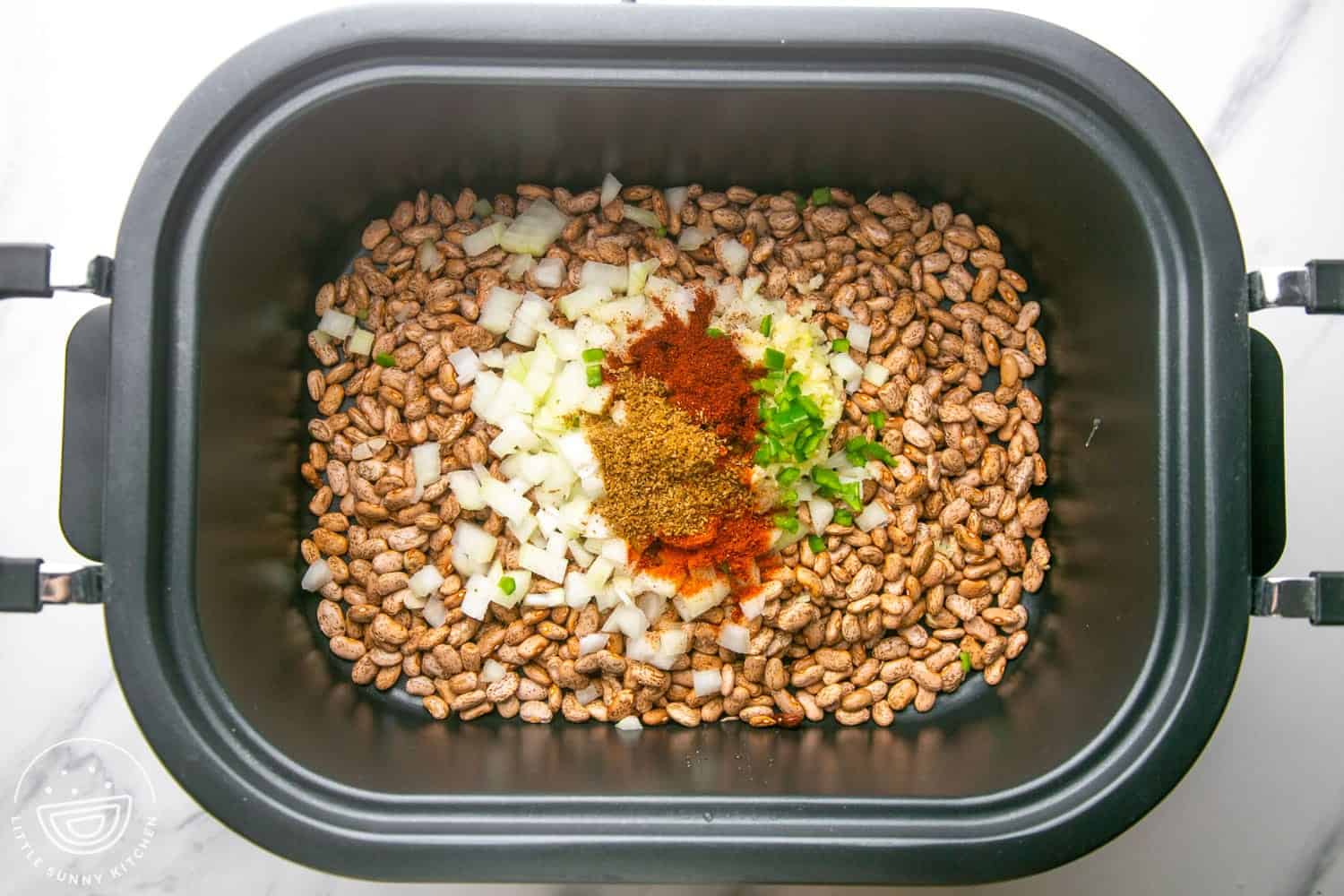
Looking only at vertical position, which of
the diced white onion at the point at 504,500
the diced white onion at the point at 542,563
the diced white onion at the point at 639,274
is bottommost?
the diced white onion at the point at 542,563

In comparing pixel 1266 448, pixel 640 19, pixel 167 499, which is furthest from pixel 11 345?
pixel 1266 448

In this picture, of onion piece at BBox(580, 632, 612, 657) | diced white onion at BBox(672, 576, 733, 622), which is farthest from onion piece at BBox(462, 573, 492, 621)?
diced white onion at BBox(672, 576, 733, 622)

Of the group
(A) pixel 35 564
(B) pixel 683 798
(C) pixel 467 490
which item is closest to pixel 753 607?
(B) pixel 683 798

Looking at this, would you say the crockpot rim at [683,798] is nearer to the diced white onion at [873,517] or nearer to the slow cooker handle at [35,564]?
the slow cooker handle at [35,564]

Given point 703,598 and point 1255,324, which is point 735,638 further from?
point 1255,324

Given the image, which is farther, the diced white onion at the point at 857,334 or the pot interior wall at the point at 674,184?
the diced white onion at the point at 857,334

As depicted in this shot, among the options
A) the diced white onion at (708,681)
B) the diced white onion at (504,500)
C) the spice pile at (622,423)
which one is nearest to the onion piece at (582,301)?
the spice pile at (622,423)

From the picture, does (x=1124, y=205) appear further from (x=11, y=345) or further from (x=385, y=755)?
(x=11, y=345)
